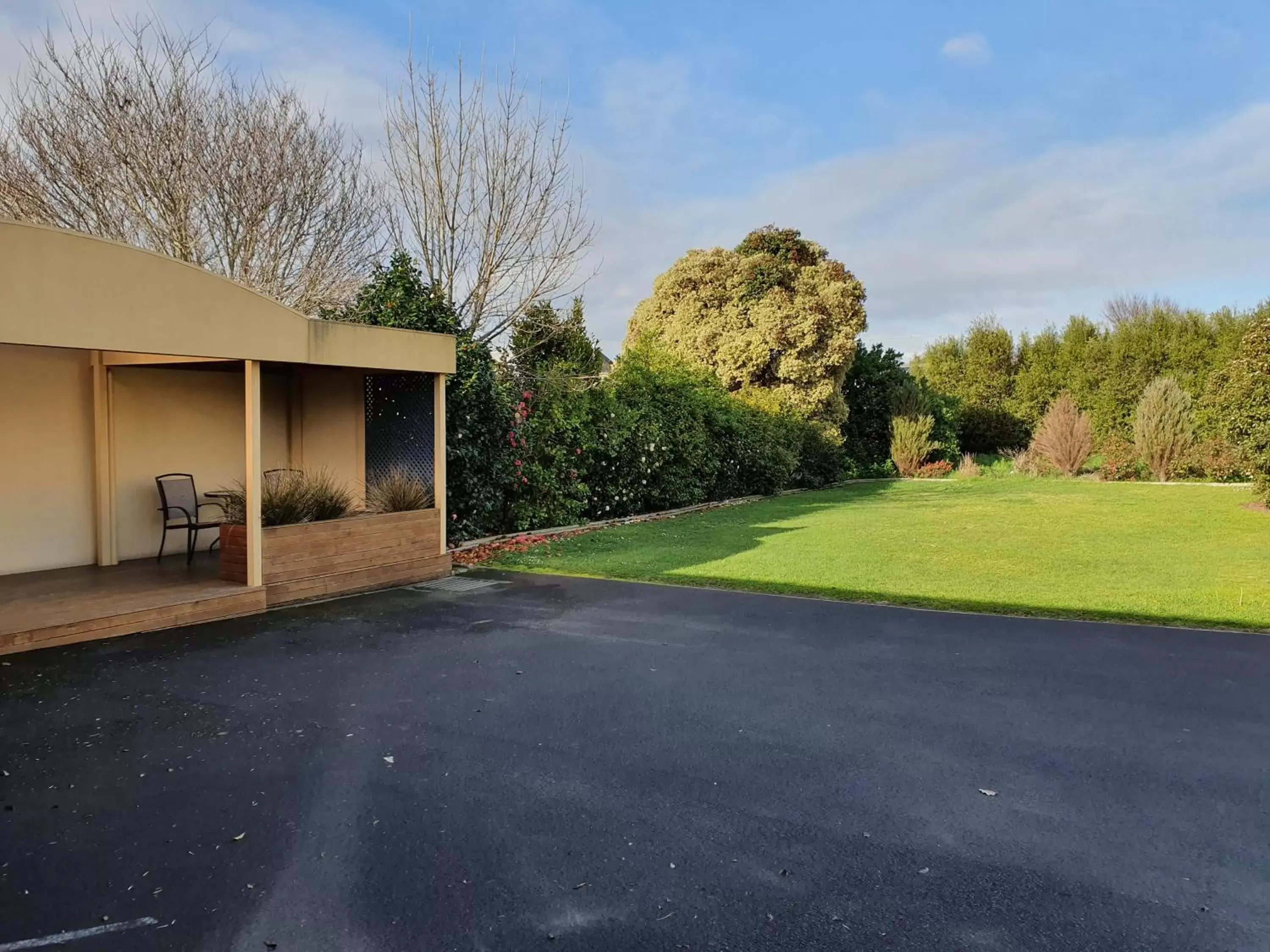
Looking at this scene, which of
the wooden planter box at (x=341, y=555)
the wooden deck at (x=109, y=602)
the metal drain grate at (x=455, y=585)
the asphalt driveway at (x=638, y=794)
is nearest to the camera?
the asphalt driveway at (x=638, y=794)

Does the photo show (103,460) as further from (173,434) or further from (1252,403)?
(1252,403)

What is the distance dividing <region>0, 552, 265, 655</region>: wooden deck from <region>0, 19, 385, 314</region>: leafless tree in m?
7.46

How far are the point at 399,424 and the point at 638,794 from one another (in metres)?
6.77

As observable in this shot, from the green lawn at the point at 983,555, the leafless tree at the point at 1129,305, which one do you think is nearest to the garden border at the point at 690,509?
the green lawn at the point at 983,555

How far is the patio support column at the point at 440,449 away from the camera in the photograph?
332 inches

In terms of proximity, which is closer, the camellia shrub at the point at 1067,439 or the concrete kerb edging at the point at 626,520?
the concrete kerb edging at the point at 626,520

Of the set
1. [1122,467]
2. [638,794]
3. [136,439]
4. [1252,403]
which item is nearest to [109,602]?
[136,439]

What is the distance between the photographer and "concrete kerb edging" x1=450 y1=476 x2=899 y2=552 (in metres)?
10.3

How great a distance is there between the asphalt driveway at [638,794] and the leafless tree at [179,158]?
999cm

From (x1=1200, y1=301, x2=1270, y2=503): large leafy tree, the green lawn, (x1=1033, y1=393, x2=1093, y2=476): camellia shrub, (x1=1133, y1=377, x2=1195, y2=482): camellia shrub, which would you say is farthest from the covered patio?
(x1=1133, y1=377, x2=1195, y2=482): camellia shrub

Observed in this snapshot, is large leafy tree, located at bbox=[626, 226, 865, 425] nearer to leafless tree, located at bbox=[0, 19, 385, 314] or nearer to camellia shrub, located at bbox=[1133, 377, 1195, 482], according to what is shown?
camellia shrub, located at bbox=[1133, 377, 1195, 482]

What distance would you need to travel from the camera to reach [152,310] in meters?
5.84

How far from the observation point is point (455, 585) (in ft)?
26.3

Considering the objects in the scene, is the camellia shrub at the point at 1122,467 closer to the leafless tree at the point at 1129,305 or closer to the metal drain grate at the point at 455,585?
the leafless tree at the point at 1129,305
